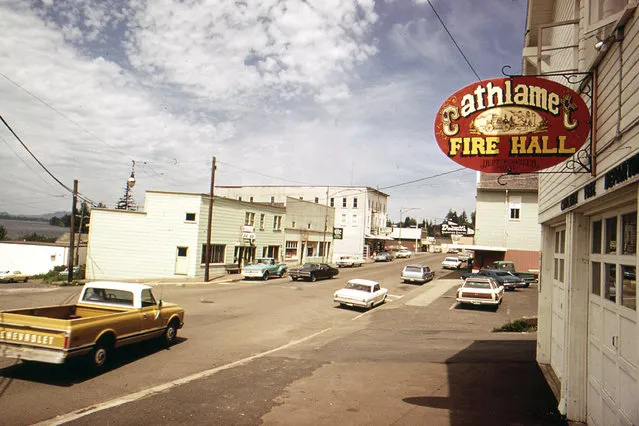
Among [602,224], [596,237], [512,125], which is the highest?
[512,125]

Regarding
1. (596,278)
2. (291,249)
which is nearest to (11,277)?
(291,249)

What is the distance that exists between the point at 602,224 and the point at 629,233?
1161 mm

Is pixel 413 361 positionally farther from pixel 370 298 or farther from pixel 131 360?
pixel 370 298

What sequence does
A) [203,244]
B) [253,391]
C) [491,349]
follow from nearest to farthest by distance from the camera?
1. [253,391]
2. [491,349]
3. [203,244]

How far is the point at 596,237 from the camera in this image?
6520 millimetres

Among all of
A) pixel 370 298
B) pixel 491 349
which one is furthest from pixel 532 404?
pixel 370 298

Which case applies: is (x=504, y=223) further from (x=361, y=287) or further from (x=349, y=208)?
(x=349, y=208)

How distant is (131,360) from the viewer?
10367 mm

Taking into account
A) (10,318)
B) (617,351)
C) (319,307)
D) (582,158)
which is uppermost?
(582,158)

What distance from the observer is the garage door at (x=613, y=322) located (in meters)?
4.82

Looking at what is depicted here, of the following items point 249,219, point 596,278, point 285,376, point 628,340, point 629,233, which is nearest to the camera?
point 628,340

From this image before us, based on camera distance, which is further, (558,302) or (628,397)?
(558,302)

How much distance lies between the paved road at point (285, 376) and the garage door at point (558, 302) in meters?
0.73

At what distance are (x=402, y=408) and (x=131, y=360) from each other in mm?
6671
